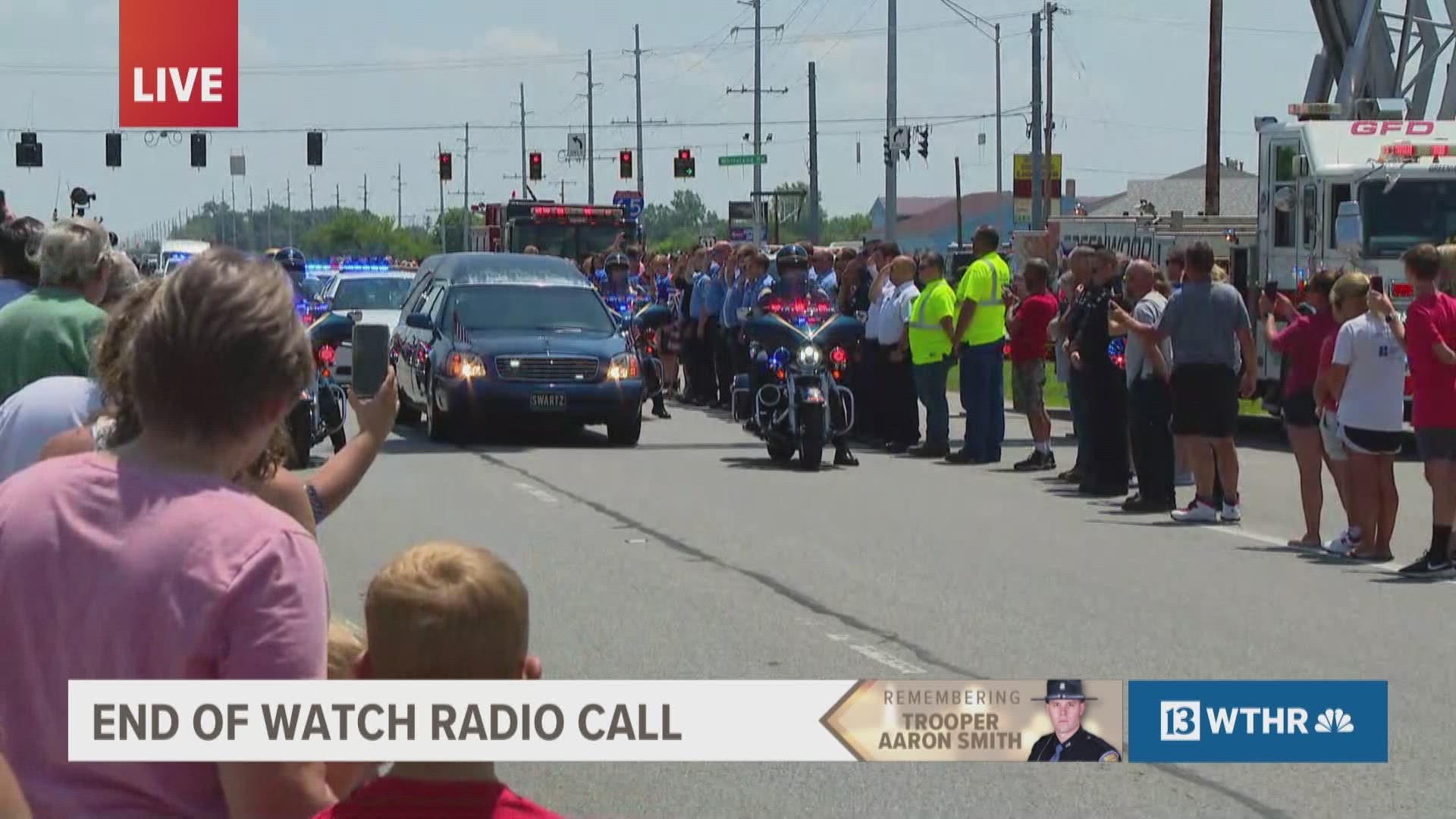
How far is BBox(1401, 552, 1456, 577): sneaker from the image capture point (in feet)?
41.7

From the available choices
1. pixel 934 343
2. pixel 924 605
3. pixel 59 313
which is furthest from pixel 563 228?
pixel 59 313

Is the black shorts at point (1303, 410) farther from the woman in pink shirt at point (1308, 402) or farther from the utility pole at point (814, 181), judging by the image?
the utility pole at point (814, 181)

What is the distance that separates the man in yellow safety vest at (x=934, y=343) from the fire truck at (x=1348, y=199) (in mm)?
3446

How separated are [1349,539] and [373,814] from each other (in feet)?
37.1

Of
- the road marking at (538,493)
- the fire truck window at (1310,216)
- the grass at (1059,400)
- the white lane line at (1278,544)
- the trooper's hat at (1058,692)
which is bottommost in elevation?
the white lane line at (1278,544)

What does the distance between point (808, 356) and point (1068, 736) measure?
12253 mm

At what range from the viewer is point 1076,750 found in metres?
7.60

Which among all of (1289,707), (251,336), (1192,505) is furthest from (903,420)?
(251,336)

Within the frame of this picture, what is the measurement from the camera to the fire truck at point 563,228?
4666 centimetres

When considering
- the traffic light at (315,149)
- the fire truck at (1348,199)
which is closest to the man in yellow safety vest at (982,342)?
the fire truck at (1348,199)

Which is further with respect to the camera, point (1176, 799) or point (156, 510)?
point (1176, 799)

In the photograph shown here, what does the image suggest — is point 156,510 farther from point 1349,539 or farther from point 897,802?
point 1349,539

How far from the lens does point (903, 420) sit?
→ 71.2 feet

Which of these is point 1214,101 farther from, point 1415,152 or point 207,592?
point 207,592
